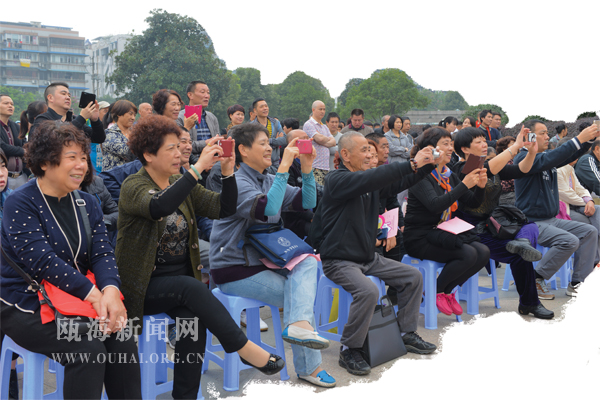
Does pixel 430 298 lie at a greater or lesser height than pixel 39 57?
lesser

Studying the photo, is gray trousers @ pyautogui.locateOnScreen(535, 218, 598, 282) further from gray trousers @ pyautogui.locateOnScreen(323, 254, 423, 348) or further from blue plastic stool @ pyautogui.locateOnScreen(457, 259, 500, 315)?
gray trousers @ pyautogui.locateOnScreen(323, 254, 423, 348)

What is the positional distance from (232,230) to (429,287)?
6.60 feet

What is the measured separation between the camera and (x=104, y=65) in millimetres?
107000

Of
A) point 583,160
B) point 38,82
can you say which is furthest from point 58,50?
point 583,160

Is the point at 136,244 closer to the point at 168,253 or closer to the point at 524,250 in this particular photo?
the point at 168,253

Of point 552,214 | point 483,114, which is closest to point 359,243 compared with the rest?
point 552,214

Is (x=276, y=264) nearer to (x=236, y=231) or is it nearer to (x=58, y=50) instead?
(x=236, y=231)

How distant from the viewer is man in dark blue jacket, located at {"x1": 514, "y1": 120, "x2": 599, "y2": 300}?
5.21 metres

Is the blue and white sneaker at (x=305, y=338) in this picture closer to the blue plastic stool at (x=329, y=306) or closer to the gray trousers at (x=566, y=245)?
the blue plastic stool at (x=329, y=306)

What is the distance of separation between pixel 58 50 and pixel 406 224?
346 ft

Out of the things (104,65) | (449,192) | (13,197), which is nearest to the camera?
(13,197)

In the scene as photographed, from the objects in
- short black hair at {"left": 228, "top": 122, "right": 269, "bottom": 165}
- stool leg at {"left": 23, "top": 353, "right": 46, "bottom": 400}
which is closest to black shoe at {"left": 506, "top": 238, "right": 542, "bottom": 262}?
short black hair at {"left": 228, "top": 122, "right": 269, "bottom": 165}

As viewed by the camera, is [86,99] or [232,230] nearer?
[232,230]

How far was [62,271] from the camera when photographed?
94.4 inches
